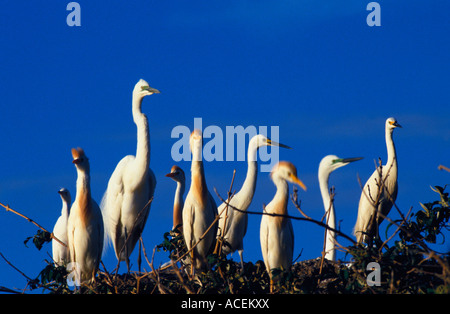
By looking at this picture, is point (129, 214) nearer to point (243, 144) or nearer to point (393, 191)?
point (243, 144)

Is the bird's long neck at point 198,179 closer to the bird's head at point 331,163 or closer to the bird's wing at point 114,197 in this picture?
the bird's wing at point 114,197

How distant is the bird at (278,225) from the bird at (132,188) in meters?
2.31

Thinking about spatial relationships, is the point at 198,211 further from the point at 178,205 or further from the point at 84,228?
the point at 178,205

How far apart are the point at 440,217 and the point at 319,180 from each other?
10.6ft

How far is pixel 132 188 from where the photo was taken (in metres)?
9.42

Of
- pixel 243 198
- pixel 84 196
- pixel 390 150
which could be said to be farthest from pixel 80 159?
pixel 390 150

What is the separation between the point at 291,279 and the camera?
624 centimetres

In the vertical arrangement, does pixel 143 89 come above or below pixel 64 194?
above

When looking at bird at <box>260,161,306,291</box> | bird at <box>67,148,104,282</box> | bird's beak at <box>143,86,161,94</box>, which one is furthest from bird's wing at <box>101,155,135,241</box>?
bird at <box>260,161,306,291</box>

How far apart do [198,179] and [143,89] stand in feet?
6.29

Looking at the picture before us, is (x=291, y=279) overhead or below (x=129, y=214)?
below

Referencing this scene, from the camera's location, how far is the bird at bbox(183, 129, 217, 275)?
827cm
